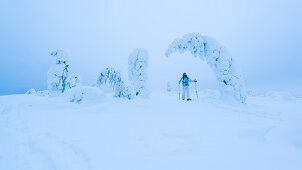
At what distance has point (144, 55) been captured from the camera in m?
15.6

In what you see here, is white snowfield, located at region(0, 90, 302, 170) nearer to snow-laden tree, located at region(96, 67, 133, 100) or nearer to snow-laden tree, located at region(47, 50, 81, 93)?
snow-laden tree, located at region(96, 67, 133, 100)

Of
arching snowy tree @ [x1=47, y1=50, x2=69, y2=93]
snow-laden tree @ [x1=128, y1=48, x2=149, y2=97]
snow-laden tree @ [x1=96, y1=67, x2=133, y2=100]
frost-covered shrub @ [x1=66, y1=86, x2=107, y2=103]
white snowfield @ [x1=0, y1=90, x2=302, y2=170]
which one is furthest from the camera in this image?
arching snowy tree @ [x1=47, y1=50, x2=69, y2=93]

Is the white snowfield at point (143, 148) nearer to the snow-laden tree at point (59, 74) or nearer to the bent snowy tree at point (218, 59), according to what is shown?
the bent snowy tree at point (218, 59)

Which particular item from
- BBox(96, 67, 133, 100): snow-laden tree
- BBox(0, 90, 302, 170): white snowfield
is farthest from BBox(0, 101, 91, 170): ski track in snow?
BBox(96, 67, 133, 100): snow-laden tree

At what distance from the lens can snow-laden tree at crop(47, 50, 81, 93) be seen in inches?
665

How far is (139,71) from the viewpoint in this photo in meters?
15.3

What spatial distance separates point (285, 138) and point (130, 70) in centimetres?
1419

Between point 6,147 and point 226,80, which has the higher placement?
point 226,80

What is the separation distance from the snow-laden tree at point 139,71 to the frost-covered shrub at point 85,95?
23.6 feet

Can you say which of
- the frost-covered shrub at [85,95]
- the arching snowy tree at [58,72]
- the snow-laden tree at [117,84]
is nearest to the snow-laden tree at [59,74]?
the arching snowy tree at [58,72]

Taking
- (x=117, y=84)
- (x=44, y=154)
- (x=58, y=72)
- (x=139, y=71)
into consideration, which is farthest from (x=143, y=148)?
(x=58, y=72)

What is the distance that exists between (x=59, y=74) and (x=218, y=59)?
16.9 meters

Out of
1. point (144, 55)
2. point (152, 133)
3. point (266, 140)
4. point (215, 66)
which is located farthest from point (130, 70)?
point (266, 140)

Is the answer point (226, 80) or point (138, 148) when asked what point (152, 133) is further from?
point (226, 80)
